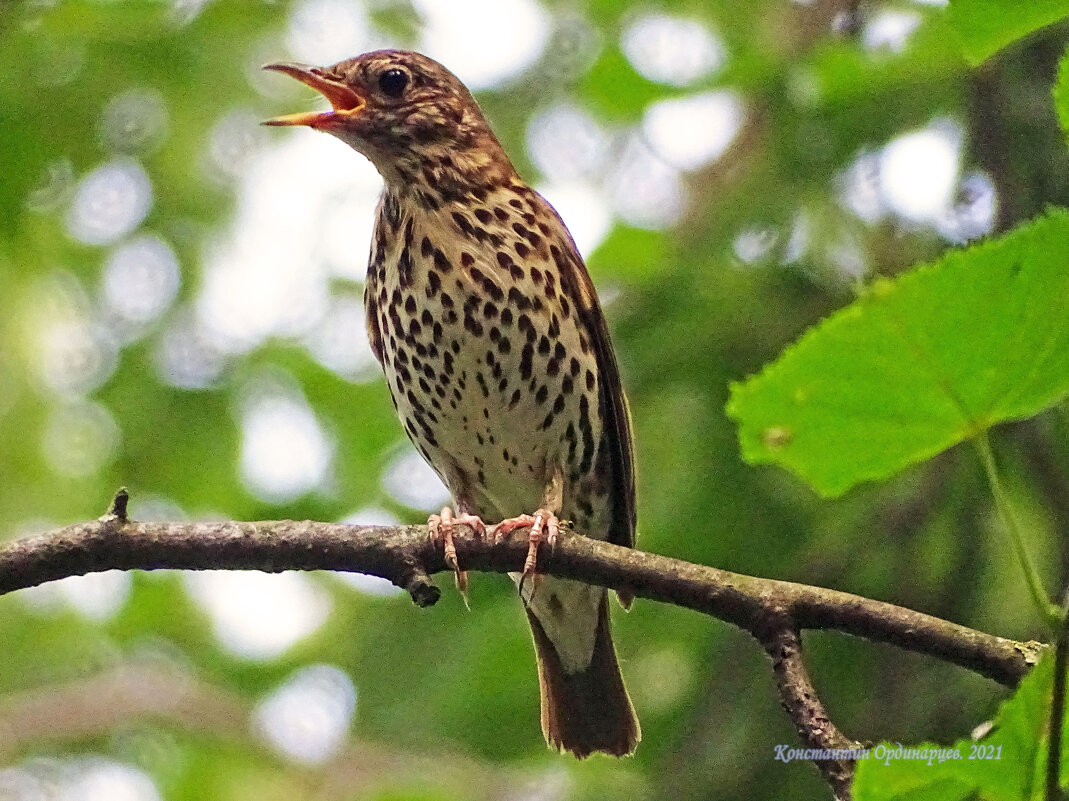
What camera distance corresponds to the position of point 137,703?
6.38 metres

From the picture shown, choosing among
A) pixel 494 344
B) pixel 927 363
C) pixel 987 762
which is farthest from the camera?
pixel 494 344

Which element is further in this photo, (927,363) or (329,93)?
(329,93)

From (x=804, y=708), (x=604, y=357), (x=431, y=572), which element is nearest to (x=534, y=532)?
(x=431, y=572)

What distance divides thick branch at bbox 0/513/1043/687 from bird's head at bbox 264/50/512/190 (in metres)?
1.87

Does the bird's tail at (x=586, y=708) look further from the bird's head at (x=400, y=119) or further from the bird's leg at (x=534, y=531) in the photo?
the bird's head at (x=400, y=119)

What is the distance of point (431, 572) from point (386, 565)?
9cm

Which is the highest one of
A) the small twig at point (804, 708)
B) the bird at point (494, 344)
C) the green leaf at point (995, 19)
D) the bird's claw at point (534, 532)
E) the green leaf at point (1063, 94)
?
the bird at point (494, 344)

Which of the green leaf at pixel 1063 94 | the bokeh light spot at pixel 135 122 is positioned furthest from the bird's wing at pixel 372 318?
the green leaf at pixel 1063 94

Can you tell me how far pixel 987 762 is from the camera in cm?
144

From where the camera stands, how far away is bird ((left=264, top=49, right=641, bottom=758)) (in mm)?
3920

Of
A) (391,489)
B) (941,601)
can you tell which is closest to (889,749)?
(941,601)

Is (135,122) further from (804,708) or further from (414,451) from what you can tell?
(804,708)

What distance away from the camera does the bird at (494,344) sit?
12.9 ft

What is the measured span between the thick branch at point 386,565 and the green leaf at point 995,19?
1066 mm
